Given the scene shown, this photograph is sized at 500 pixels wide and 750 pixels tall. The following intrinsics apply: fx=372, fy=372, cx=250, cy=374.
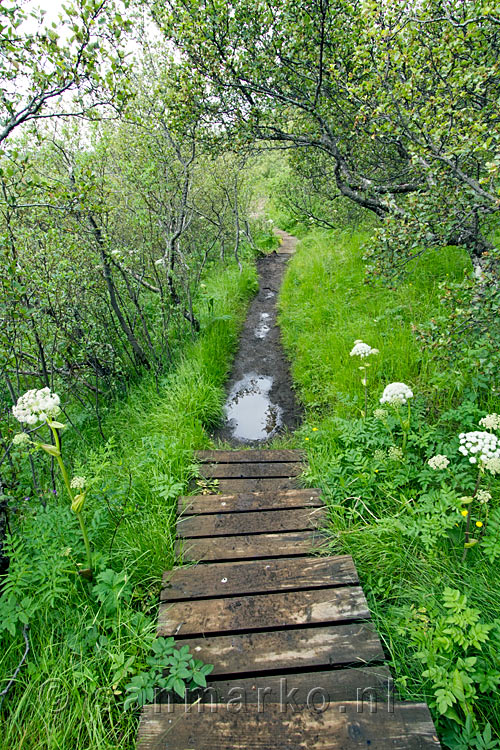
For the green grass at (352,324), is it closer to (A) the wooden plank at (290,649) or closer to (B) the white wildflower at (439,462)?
(B) the white wildflower at (439,462)

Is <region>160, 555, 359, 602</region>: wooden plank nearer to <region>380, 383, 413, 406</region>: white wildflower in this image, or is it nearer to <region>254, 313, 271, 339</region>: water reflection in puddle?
<region>380, 383, 413, 406</region>: white wildflower

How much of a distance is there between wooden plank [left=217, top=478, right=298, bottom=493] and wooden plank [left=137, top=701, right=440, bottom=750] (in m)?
1.75

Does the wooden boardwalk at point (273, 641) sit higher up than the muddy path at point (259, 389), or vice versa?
the wooden boardwalk at point (273, 641)

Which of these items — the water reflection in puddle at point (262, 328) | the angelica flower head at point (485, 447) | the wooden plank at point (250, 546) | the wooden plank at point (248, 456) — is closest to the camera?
the angelica flower head at point (485, 447)

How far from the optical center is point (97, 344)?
5.12 metres

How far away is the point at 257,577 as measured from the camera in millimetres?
2539

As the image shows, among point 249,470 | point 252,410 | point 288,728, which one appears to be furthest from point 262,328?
point 288,728

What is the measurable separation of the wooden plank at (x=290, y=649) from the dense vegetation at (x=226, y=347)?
18 cm

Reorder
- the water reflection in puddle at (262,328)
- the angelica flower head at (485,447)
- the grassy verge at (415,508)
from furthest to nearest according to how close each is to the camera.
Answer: the water reflection in puddle at (262,328)
the angelica flower head at (485,447)
the grassy verge at (415,508)

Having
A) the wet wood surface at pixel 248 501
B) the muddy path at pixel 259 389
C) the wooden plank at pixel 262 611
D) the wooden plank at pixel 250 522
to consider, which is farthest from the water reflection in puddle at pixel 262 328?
the wooden plank at pixel 262 611

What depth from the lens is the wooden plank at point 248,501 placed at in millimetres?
3221

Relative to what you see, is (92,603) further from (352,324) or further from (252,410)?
(352,324)

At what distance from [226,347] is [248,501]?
3.95 m

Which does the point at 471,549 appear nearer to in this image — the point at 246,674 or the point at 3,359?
the point at 246,674
